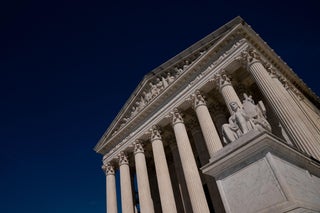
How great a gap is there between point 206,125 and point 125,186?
10.9m

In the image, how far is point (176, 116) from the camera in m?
21.4

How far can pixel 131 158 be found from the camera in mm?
27516

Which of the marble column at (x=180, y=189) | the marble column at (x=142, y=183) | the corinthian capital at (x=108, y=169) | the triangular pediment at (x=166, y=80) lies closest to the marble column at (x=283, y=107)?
the triangular pediment at (x=166, y=80)

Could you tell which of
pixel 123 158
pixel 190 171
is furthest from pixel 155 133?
pixel 190 171

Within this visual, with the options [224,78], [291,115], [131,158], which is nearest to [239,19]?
[224,78]

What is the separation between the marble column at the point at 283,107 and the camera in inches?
531

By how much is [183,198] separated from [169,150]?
20.7ft

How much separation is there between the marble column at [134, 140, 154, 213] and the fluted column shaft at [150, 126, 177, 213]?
188cm

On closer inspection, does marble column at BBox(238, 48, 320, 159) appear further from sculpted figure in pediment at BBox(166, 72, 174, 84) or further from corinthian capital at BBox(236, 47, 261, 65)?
sculpted figure in pediment at BBox(166, 72, 174, 84)

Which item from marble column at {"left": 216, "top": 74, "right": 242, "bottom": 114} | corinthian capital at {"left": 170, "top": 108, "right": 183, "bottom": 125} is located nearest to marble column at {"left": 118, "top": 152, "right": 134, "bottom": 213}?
corinthian capital at {"left": 170, "top": 108, "right": 183, "bottom": 125}

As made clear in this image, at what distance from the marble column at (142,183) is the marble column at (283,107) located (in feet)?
41.3

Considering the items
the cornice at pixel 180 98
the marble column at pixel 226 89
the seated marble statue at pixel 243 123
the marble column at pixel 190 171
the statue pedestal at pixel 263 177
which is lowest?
A: the statue pedestal at pixel 263 177

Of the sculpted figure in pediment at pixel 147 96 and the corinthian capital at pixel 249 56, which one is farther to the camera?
the sculpted figure in pediment at pixel 147 96

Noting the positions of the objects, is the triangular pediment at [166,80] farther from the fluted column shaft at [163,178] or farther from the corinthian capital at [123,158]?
the fluted column shaft at [163,178]
